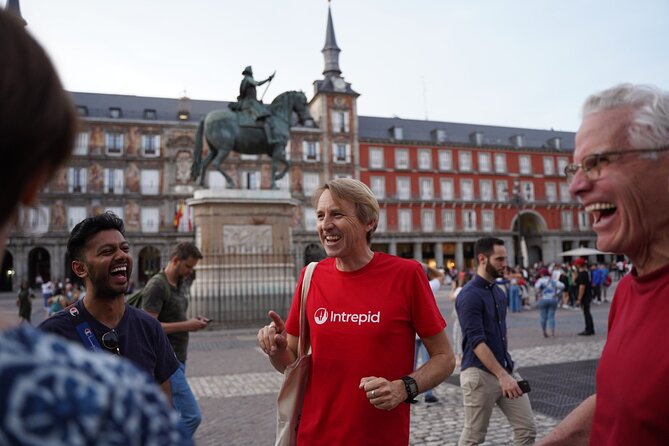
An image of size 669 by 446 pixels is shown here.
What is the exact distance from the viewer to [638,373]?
4.30 ft

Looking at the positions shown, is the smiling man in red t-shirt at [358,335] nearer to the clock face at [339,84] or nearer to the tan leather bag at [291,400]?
the tan leather bag at [291,400]

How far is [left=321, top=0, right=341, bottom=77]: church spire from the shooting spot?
1859 inches

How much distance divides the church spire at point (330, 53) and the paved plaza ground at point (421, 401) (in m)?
39.3

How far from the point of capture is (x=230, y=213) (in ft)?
40.9

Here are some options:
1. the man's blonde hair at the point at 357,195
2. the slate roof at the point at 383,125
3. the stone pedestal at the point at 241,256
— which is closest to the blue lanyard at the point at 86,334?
the man's blonde hair at the point at 357,195

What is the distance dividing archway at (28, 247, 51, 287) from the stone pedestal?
112 ft

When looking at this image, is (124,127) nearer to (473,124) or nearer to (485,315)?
(473,124)

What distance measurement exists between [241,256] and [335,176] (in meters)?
34.7

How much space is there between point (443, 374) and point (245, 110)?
11600 millimetres

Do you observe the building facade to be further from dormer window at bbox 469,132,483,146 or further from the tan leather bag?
the tan leather bag

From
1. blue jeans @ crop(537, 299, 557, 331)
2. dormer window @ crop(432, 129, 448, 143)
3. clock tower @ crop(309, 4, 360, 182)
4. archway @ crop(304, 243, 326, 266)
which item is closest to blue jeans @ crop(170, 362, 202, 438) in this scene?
blue jeans @ crop(537, 299, 557, 331)

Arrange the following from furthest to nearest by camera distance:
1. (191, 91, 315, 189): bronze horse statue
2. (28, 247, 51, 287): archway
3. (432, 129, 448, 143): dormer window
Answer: (432, 129, 448, 143): dormer window, (28, 247, 51, 287): archway, (191, 91, 315, 189): bronze horse statue

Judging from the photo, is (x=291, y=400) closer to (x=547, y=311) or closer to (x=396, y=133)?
(x=547, y=311)

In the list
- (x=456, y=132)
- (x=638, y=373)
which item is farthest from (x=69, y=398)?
(x=456, y=132)
